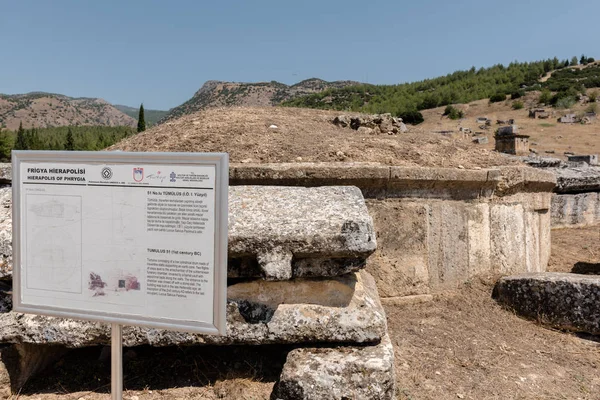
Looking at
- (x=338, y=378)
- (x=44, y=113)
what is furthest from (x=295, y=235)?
(x=44, y=113)

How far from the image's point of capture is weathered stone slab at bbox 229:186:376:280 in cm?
244

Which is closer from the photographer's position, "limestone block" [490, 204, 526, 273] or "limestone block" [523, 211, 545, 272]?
"limestone block" [490, 204, 526, 273]

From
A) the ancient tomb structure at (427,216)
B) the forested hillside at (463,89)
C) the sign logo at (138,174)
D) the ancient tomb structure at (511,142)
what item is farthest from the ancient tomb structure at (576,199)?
the forested hillside at (463,89)

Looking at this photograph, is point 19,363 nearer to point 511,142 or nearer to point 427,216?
point 427,216

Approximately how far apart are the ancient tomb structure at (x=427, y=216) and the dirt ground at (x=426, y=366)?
0.37 m

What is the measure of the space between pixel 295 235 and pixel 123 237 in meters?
0.88

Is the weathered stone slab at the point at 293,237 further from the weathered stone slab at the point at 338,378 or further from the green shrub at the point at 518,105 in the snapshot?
the green shrub at the point at 518,105

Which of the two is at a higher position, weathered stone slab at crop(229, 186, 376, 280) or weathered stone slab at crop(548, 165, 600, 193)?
weathered stone slab at crop(548, 165, 600, 193)

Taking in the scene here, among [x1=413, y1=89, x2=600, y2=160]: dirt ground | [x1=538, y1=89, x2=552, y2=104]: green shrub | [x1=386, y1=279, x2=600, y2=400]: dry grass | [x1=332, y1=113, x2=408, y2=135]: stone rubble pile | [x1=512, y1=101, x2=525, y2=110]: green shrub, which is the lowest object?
[x1=386, y1=279, x2=600, y2=400]: dry grass

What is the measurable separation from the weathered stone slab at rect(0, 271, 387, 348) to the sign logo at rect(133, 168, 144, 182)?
0.90m

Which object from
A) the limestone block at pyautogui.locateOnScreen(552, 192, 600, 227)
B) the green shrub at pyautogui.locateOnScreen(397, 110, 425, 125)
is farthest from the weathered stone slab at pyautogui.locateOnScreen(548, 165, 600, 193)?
the green shrub at pyautogui.locateOnScreen(397, 110, 425, 125)

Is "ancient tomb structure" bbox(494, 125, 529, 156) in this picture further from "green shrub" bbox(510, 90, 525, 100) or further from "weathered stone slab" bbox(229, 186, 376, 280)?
"green shrub" bbox(510, 90, 525, 100)

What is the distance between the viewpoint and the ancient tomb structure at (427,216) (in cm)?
383

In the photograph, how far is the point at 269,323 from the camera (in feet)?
8.16
